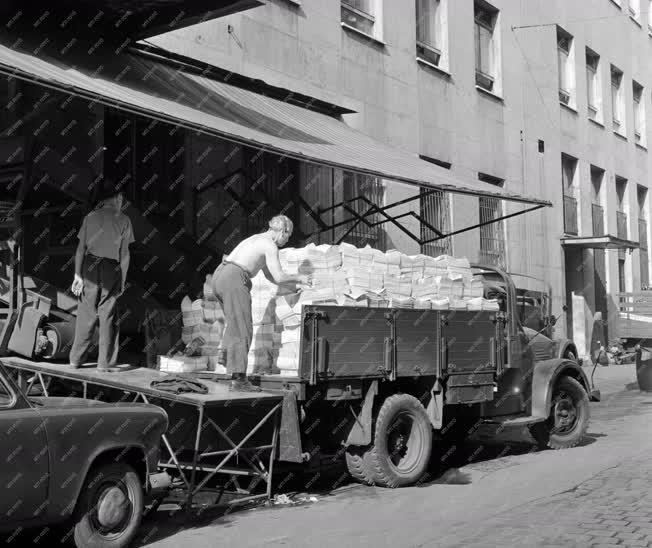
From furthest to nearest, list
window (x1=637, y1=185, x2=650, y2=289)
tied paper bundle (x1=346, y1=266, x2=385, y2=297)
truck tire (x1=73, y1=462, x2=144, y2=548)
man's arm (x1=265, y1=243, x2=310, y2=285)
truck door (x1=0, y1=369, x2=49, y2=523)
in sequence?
1. window (x1=637, y1=185, x2=650, y2=289)
2. tied paper bundle (x1=346, y1=266, x2=385, y2=297)
3. man's arm (x1=265, y1=243, x2=310, y2=285)
4. truck tire (x1=73, y1=462, x2=144, y2=548)
5. truck door (x1=0, y1=369, x2=49, y2=523)

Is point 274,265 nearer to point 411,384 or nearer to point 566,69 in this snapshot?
point 411,384

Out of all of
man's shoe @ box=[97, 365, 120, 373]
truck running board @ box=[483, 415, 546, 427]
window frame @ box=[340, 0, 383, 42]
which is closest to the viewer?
man's shoe @ box=[97, 365, 120, 373]

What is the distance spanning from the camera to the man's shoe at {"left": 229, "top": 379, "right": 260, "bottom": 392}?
303 inches

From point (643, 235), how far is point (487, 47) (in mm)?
12394

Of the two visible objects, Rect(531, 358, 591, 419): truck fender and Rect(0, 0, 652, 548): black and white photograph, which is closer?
Rect(0, 0, 652, 548): black and white photograph

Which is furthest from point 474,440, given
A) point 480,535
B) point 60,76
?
point 60,76

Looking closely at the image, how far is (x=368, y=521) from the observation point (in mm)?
6988

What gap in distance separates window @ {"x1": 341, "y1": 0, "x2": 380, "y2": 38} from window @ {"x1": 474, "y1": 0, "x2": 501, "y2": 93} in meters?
4.46

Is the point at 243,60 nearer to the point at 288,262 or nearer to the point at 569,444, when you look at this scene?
the point at 288,262

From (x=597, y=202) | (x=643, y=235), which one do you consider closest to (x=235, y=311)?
(x=597, y=202)

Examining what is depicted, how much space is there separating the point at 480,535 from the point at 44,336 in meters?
4.62

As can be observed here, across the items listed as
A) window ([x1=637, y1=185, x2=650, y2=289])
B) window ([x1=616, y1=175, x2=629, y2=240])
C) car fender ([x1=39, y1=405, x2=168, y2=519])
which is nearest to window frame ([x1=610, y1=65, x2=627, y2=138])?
window ([x1=616, y1=175, x2=629, y2=240])

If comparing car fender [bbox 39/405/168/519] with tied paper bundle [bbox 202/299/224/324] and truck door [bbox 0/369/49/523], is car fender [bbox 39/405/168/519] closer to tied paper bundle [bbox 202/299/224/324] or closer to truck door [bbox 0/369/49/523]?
truck door [bbox 0/369/49/523]

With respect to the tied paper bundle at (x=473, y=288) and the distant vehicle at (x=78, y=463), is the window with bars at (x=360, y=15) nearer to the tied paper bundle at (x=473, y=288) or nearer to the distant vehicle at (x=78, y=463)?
the tied paper bundle at (x=473, y=288)
